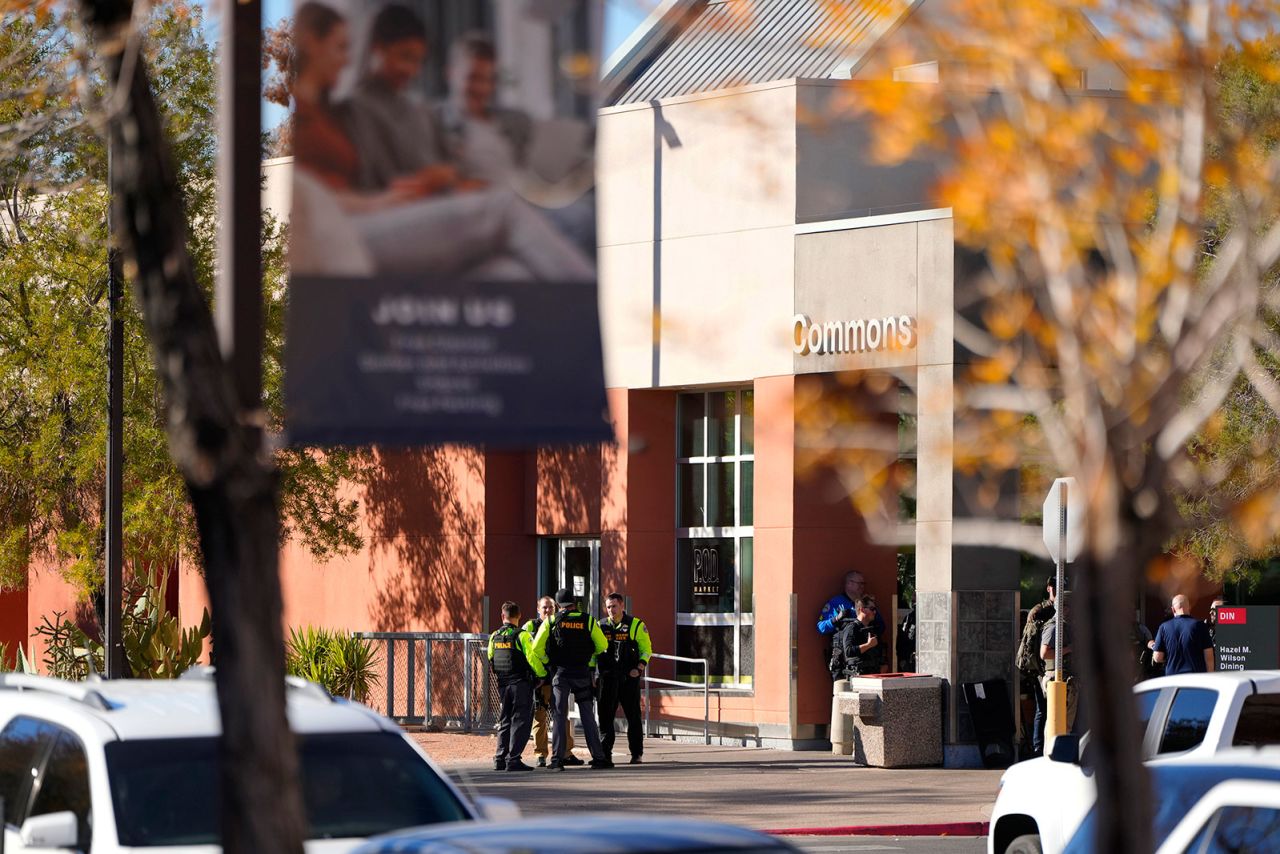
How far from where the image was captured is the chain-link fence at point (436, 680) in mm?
27844

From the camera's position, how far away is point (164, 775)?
8.55m

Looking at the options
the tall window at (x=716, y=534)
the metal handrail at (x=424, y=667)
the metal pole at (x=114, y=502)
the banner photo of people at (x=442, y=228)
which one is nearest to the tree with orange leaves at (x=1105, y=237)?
the banner photo of people at (x=442, y=228)

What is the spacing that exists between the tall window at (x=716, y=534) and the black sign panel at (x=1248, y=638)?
19.4ft

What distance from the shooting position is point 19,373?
28359 millimetres

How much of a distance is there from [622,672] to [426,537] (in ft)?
29.4

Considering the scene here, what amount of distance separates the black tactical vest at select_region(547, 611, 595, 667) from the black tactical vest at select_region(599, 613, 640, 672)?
0.78 m

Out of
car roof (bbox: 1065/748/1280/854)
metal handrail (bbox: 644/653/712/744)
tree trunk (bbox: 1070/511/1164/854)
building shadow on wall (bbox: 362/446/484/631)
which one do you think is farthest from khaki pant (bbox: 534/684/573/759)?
tree trunk (bbox: 1070/511/1164/854)

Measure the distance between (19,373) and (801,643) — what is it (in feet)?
36.6

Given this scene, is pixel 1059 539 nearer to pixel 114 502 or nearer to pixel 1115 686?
pixel 114 502

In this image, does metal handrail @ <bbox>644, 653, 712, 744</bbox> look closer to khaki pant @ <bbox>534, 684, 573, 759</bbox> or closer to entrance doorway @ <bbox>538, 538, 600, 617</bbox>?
entrance doorway @ <bbox>538, 538, 600, 617</bbox>

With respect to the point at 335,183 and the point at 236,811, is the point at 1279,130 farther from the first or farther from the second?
the point at 236,811

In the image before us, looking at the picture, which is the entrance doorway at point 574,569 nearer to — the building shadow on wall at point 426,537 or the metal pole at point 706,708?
the building shadow on wall at point 426,537

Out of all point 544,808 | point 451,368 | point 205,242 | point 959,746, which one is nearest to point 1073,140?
point 451,368

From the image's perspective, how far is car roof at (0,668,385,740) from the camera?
8.74 metres
